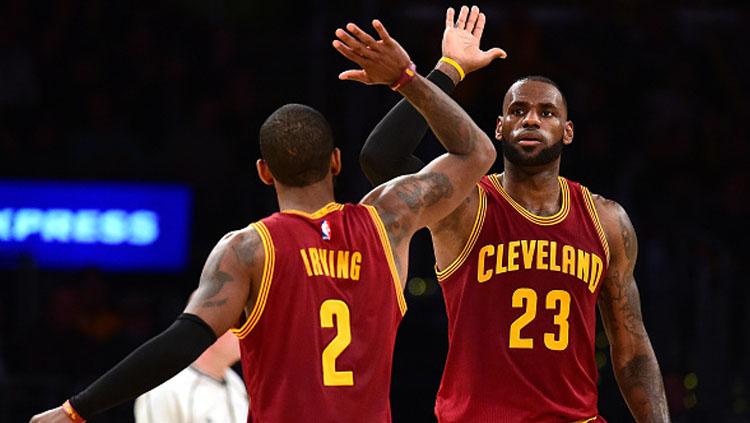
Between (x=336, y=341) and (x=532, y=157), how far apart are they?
1.84 meters

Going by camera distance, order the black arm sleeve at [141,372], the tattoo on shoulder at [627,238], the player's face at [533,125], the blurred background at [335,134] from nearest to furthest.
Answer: the black arm sleeve at [141,372], the player's face at [533,125], the tattoo on shoulder at [627,238], the blurred background at [335,134]

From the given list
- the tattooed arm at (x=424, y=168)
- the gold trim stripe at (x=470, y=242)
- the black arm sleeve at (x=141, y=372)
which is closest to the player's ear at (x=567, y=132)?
the gold trim stripe at (x=470, y=242)

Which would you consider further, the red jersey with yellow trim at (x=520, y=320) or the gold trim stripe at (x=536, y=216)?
the gold trim stripe at (x=536, y=216)

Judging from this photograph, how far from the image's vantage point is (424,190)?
4.81m

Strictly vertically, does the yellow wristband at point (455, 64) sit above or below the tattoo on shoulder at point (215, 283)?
above

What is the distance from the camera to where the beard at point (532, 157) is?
19.5 feet

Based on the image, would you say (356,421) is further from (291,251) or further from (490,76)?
(490,76)

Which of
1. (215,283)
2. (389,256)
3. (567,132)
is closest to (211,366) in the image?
(567,132)

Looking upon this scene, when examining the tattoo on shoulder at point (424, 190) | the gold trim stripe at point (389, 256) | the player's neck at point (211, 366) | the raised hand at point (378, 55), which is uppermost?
the raised hand at point (378, 55)

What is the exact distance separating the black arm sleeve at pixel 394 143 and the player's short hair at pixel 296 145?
18.8 inches

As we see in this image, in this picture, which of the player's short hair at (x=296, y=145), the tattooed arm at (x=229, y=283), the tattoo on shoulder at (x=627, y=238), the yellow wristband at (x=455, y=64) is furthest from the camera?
the tattoo on shoulder at (x=627, y=238)

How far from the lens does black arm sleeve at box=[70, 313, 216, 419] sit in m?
4.20

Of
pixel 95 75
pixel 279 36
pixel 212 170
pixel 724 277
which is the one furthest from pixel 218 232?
pixel 724 277

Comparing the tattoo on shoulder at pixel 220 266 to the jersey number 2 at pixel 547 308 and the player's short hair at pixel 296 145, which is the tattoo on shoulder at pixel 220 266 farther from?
the jersey number 2 at pixel 547 308
